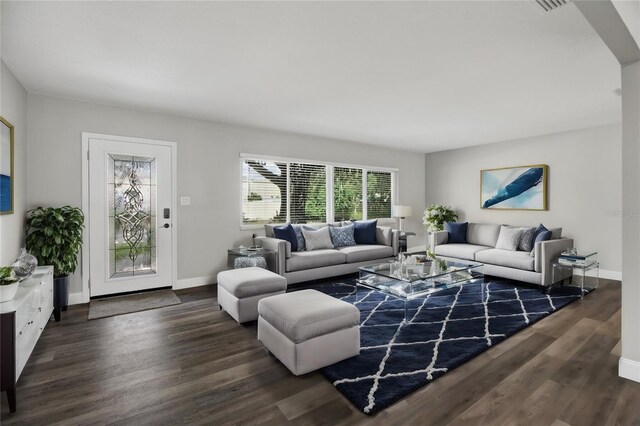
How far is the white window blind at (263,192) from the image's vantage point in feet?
17.5

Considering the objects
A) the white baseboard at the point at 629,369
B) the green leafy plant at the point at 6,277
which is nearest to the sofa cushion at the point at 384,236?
the white baseboard at the point at 629,369

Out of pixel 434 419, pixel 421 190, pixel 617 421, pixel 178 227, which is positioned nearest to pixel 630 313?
pixel 617 421

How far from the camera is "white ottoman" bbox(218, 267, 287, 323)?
3.22 meters

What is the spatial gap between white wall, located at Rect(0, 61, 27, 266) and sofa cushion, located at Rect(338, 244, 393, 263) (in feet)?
12.7

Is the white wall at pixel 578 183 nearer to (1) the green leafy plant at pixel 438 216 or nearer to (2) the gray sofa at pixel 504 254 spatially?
(1) the green leafy plant at pixel 438 216

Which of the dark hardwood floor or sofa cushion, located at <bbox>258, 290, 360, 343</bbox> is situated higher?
sofa cushion, located at <bbox>258, 290, 360, 343</bbox>

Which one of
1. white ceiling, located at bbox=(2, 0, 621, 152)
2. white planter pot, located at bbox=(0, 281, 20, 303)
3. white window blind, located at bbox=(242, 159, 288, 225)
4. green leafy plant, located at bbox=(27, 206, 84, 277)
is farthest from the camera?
white window blind, located at bbox=(242, 159, 288, 225)

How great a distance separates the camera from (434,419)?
72.6 inches

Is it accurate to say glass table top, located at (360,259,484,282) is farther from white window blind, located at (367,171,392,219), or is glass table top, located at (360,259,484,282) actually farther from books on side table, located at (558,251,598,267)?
white window blind, located at (367,171,392,219)

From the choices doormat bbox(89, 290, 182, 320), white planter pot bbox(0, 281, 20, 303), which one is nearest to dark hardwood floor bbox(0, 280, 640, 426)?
doormat bbox(89, 290, 182, 320)

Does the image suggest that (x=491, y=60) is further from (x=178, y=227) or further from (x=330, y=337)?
(x=178, y=227)

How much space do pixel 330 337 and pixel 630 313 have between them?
2.11 metres

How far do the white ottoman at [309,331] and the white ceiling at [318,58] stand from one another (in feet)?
6.79

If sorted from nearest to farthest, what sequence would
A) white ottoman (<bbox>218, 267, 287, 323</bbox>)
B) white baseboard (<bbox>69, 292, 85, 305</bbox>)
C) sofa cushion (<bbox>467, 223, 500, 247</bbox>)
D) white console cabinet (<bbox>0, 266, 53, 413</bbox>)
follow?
white console cabinet (<bbox>0, 266, 53, 413</bbox>) → white ottoman (<bbox>218, 267, 287, 323</bbox>) → white baseboard (<bbox>69, 292, 85, 305</bbox>) → sofa cushion (<bbox>467, 223, 500, 247</bbox>)
